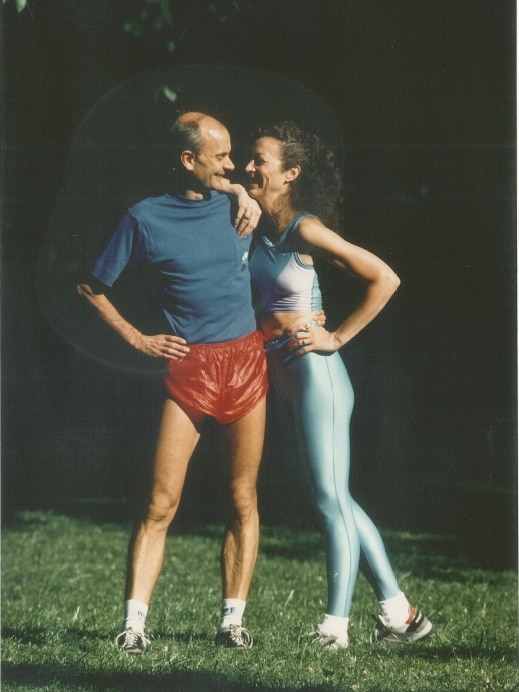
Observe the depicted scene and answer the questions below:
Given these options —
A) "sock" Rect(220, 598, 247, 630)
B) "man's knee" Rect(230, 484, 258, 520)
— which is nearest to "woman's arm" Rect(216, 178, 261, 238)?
"man's knee" Rect(230, 484, 258, 520)

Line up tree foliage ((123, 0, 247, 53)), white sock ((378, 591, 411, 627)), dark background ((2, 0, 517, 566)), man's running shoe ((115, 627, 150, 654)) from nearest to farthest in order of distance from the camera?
1. man's running shoe ((115, 627, 150, 654))
2. white sock ((378, 591, 411, 627))
3. dark background ((2, 0, 517, 566))
4. tree foliage ((123, 0, 247, 53))

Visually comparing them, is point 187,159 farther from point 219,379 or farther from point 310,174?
point 219,379

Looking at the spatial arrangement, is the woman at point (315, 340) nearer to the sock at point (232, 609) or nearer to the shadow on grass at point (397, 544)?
the sock at point (232, 609)

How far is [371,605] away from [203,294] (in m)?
2.79

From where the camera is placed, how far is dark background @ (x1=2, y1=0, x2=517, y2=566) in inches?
203

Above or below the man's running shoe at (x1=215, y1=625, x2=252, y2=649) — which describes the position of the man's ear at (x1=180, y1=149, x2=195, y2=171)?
above

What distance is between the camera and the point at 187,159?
479cm

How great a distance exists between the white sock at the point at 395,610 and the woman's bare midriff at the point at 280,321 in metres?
1.37

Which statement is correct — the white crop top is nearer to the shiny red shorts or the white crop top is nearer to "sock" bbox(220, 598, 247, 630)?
the shiny red shorts

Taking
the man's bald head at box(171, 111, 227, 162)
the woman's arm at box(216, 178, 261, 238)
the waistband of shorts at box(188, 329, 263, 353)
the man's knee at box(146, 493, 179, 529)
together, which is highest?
the man's bald head at box(171, 111, 227, 162)

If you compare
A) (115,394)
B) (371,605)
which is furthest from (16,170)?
(371,605)

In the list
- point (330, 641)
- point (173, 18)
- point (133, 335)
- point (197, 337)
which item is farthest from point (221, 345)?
point (173, 18)

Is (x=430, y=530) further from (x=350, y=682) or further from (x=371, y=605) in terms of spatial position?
(x=350, y=682)

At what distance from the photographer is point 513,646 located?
5.30 metres
